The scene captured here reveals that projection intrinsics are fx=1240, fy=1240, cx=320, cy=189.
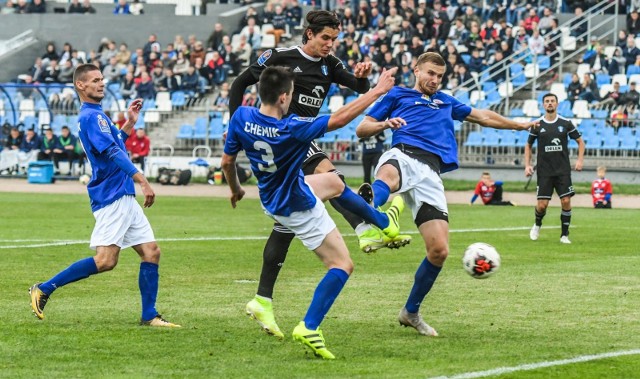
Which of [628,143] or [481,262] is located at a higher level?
[481,262]

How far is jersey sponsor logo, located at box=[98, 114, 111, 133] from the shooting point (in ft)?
32.9

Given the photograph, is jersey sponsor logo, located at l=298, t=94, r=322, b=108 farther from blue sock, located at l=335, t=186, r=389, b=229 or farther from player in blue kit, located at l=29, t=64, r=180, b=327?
player in blue kit, located at l=29, t=64, r=180, b=327

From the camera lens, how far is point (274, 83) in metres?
8.68

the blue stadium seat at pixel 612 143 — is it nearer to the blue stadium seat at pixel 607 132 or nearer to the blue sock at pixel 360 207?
the blue stadium seat at pixel 607 132

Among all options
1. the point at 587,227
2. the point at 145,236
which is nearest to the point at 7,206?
the point at 587,227

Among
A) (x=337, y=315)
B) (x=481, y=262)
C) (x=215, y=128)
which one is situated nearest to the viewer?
(x=481, y=262)

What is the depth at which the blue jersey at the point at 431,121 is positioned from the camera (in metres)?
10.9

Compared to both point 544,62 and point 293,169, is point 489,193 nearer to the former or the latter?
point 544,62

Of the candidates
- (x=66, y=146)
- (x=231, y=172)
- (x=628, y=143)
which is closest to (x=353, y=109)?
(x=231, y=172)

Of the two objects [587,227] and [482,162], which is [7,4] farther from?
[587,227]

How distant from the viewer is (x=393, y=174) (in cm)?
1069

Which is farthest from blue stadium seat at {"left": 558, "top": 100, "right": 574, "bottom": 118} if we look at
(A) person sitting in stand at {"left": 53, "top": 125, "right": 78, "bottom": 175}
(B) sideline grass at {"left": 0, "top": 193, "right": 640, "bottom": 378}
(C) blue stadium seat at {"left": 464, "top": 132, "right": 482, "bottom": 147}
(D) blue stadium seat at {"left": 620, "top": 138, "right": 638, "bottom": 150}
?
(B) sideline grass at {"left": 0, "top": 193, "right": 640, "bottom": 378}

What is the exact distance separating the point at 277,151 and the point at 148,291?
84.7 inches

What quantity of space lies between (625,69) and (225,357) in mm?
29045
